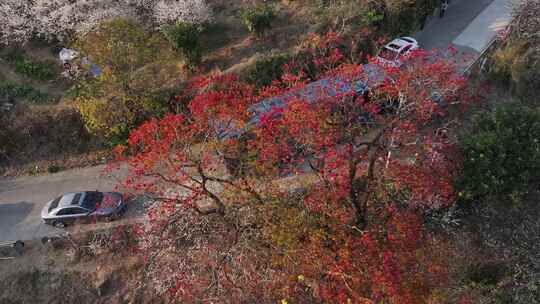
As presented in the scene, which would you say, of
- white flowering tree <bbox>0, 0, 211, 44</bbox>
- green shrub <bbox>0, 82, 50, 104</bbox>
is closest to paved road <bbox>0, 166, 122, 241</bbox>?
green shrub <bbox>0, 82, 50, 104</bbox>

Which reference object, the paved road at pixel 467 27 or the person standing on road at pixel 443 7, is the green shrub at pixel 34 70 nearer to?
the paved road at pixel 467 27

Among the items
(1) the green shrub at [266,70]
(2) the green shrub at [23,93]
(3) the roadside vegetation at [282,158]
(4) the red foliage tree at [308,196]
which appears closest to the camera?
(4) the red foliage tree at [308,196]

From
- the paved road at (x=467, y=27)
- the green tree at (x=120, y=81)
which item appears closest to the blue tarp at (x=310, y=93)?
the green tree at (x=120, y=81)

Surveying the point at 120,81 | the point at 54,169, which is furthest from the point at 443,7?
the point at 54,169

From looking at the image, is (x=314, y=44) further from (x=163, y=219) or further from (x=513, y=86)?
(x=163, y=219)

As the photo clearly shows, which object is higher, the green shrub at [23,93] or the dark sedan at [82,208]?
the green shrub at [23,93]

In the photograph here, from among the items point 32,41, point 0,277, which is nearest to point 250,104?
point 0,277

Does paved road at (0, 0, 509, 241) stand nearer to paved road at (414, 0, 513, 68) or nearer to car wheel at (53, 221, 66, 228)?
paved road at (414, 0, 513, 68)

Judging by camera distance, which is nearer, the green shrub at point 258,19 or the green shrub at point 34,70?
the green shrub at point 258,19
